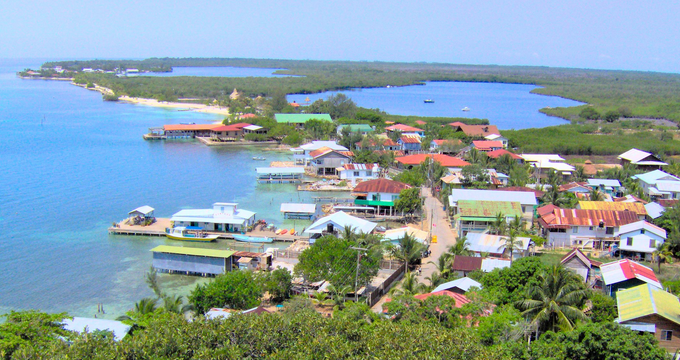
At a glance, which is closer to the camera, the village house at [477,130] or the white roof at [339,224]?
the white roof at [339,224]

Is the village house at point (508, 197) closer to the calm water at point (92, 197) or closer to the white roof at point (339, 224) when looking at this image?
the white roof at point (339, 224)

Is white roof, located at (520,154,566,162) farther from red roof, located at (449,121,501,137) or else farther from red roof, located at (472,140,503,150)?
red roof, located at (449,121,501,137)

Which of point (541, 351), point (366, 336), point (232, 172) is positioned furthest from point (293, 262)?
point (232, 172)

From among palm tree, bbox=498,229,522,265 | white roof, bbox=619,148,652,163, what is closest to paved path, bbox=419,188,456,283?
palm tree, bbox=498,229,522,265

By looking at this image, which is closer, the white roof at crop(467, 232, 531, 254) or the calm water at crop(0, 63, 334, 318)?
the calm water at crop(0, 63, 334, 318)

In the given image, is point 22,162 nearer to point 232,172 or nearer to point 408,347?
point 232,172

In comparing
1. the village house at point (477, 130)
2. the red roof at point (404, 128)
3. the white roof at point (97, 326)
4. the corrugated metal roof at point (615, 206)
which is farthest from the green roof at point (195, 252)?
the village house at point (477, 130)
